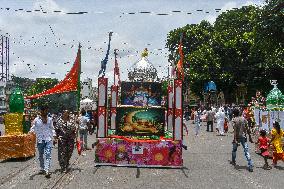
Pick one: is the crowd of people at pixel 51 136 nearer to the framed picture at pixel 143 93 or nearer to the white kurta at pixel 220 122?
the framed picture at pixel 143 93

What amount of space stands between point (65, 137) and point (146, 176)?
100 inches

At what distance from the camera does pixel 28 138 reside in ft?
55.1

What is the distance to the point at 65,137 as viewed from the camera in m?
13.6

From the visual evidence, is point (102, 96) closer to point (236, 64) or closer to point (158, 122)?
point (158, 122)

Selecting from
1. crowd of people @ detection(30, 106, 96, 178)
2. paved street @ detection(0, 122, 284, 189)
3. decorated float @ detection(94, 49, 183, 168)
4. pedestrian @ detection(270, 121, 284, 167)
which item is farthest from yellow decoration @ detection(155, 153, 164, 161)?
pedestrian @ detection(270, 121, 284, 167)

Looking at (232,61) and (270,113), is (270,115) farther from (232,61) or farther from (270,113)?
(232,61)

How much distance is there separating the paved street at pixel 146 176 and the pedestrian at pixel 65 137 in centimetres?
39

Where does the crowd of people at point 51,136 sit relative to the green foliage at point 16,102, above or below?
below

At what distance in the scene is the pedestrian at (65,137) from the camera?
1348 centimetres

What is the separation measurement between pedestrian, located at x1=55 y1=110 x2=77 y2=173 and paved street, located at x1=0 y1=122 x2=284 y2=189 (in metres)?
0.39

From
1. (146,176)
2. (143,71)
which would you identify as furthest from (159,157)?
(143,71)

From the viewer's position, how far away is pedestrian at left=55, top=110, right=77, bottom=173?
13.5 meters

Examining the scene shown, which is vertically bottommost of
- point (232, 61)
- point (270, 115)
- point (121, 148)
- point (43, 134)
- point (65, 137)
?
point (121, 148)

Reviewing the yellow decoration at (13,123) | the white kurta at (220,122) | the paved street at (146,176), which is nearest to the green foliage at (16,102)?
the yellow decoration at (13,123)
